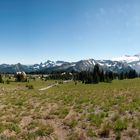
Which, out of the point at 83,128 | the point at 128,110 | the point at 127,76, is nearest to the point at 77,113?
the point at 128,110

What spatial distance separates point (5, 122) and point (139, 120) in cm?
920

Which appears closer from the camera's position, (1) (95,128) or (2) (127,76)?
(1) (95,128)

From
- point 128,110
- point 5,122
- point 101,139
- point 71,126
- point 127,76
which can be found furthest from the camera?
point 127,76

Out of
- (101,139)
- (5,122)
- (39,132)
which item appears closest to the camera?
(101,139)

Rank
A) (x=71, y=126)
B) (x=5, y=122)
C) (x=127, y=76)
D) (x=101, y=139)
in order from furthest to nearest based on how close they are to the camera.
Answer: (x=127, y=76) → (x=5, y=122) → (x=71, y=126) → (x=101, y=139)

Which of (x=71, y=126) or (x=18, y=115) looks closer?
(x=71, y=126)

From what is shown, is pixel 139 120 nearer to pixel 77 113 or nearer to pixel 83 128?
pixel 83 128

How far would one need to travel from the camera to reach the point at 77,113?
2252 centimetres

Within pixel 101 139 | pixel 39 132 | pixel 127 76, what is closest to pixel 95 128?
pixel 101 139

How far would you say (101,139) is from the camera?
14.1 m

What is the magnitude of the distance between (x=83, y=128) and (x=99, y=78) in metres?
126

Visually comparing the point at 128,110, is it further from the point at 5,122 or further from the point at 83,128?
the point at 5,122

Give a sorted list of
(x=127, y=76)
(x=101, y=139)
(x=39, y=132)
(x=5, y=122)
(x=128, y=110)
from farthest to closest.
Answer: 1. (x=127, y=76)
2. (x=128, y=110)
3. (x=5, y=122)
4. (x=39, y=132)
5. (x=101, y=139)

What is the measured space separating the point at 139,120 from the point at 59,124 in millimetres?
5293
